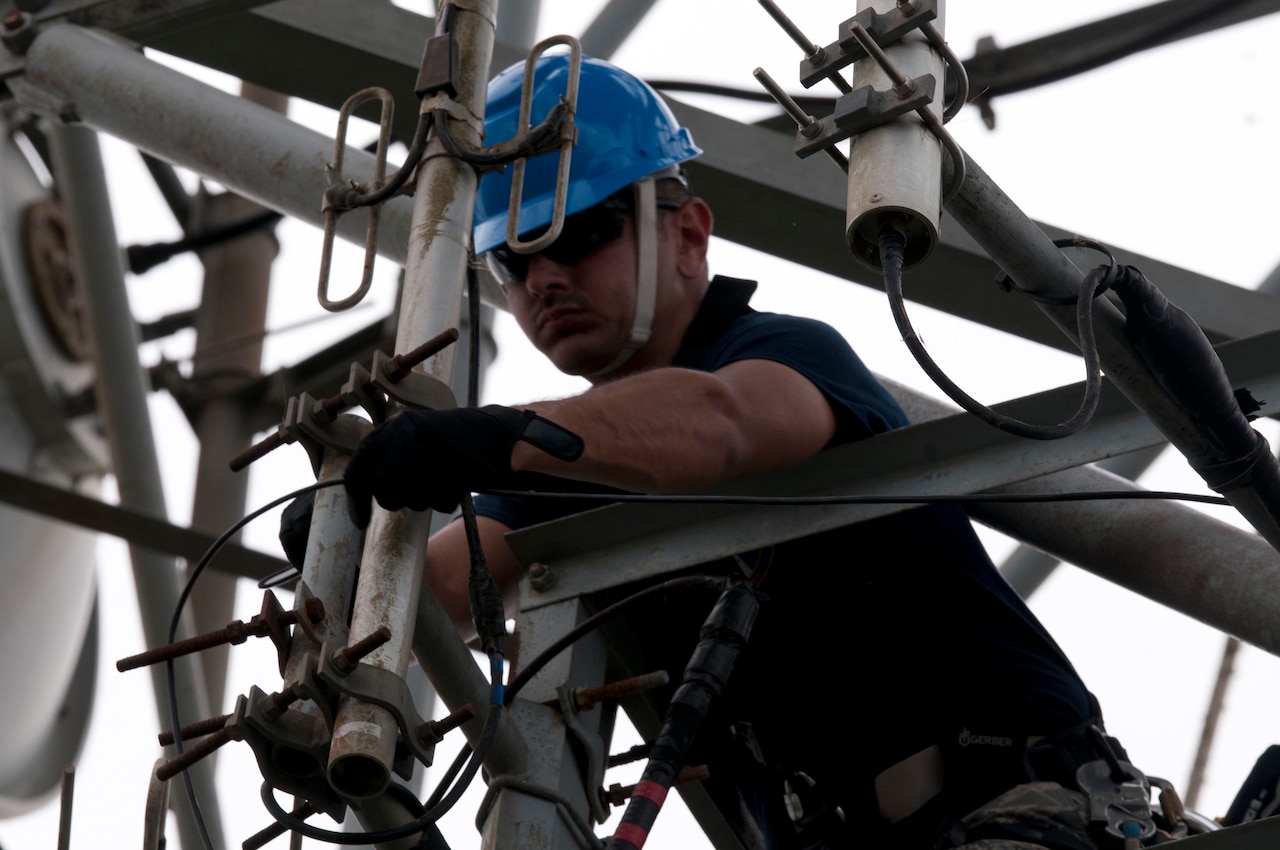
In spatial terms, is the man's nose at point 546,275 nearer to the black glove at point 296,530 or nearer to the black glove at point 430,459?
the black glove at point 296,530

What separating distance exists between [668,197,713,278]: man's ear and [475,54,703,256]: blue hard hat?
119 millimetres

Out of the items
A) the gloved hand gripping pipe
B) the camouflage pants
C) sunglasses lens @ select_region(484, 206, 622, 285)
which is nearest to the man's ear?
sunglasses lens @ select_region(484, 206, 622, 285)

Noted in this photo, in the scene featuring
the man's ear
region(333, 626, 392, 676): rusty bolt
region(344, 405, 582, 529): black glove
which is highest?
the man's ear

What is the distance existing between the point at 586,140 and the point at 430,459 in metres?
1.66

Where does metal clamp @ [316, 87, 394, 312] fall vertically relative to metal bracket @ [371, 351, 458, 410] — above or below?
above

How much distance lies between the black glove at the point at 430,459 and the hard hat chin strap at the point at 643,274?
1.24 metres

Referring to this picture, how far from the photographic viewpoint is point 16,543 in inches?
292

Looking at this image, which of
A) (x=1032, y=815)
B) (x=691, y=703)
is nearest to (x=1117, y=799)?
(x=1032, y=815)

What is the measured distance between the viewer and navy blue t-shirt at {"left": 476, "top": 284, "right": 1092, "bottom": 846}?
12.5 ft

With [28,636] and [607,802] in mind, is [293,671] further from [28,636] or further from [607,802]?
[28,636]

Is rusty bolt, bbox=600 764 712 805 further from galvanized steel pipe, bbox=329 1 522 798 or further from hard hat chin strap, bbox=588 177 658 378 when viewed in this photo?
hard hat chin strap, bbox=588 177 658 378

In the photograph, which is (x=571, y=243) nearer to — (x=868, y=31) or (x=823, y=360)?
(x=823, y=360)

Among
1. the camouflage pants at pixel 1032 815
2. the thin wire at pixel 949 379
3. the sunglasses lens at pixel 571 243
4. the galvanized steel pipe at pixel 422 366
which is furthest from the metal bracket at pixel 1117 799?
the sunglasses lens at pixel 571 243

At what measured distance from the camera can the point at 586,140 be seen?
4.40m
